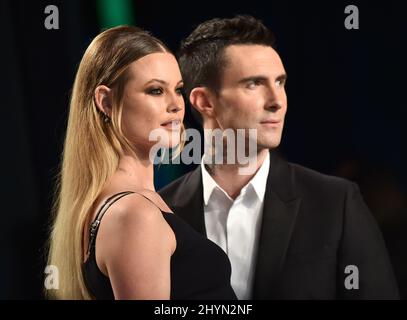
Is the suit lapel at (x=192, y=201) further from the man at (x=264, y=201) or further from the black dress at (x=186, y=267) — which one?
the black dress at (x=186, y=267)

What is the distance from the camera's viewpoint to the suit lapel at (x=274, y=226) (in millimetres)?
2717

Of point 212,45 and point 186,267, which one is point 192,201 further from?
point 212,45

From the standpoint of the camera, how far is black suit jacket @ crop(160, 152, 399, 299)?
2709 mm

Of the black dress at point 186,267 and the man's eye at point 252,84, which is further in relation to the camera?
the man's eye at point 252,84

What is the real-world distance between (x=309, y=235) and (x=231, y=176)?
0.40 meters

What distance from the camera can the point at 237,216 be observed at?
110 inches

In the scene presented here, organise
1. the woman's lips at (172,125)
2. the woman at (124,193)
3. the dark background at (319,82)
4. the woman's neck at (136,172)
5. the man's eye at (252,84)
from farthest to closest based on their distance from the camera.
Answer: the dark background at (319,82), the man's eye at (252,84), the woman's lips at (172,125), the woman's neck at (136,172), the woman at (124,193)

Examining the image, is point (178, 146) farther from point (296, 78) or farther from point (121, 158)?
point (296, 78)

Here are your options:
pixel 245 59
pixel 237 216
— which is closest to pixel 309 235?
pixel 237 216

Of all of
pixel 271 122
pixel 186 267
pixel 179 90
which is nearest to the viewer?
pixel 186 267

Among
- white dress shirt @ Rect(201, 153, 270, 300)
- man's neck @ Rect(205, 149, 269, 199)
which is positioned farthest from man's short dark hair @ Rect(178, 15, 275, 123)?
white dress shirt @ Rect(201, 153, 270, 300)

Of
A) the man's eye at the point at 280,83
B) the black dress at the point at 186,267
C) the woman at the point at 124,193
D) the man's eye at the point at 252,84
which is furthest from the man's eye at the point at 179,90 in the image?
the black dress at the point at 186,267

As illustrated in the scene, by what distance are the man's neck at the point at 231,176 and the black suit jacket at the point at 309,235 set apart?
Answer: 0.18 feet

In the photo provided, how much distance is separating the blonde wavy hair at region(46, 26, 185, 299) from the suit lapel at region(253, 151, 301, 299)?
443 millimetres
